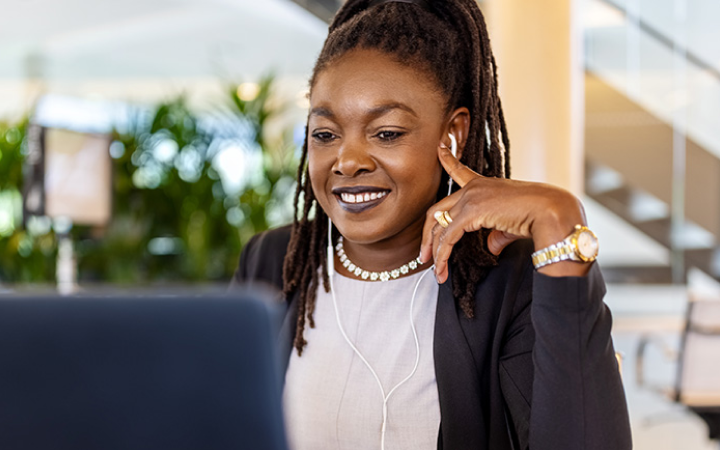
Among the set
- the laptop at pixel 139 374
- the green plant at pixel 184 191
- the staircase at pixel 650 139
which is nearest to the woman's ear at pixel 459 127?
the laptop at pixel 139 374

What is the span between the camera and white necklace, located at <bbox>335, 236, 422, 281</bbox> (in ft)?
4.35

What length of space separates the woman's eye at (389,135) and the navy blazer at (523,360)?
0.78 feet

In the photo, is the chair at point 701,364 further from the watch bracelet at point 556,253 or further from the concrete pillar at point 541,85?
the watch bracelet at point 556,253

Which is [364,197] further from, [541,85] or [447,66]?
[541,85]

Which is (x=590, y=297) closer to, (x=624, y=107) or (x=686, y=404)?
(x=686, y=404)

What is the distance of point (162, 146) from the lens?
619 cm

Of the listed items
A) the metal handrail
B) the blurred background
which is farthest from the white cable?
the metal handrail

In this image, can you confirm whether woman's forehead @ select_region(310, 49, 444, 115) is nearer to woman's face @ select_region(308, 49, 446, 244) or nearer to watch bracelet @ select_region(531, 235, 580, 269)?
woman's face @ select_region(308, 49, 446, 244)

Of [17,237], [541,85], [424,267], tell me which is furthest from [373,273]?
[17,237]

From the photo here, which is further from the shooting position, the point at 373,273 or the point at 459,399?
the point at 373,273

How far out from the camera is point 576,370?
3.12ft

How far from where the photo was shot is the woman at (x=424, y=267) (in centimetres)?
100

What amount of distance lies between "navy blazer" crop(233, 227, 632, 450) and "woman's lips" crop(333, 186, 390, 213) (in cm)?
17

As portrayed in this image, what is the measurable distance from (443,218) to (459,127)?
243 millimetres
